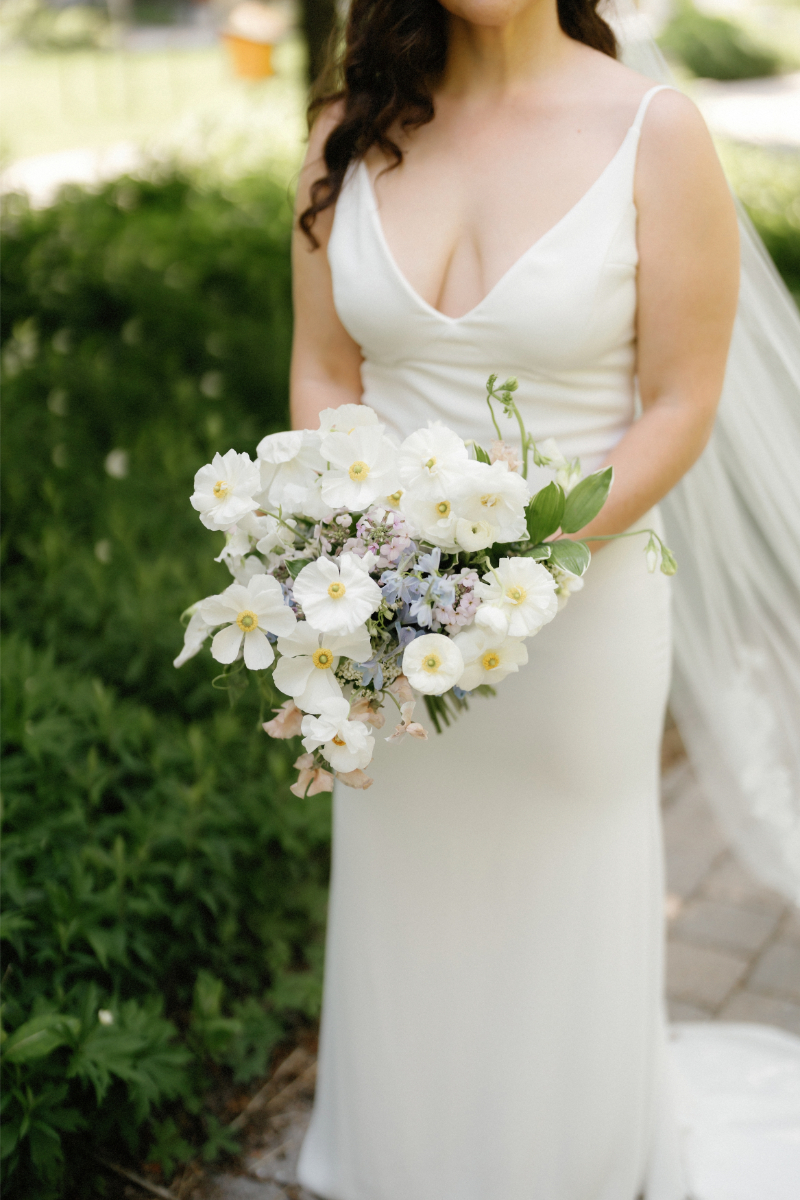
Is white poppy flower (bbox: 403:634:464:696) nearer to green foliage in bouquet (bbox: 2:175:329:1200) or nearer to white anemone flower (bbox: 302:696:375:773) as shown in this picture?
white anemone flower (bbox: 302:696:375:773)

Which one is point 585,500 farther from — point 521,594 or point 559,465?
point 521,594

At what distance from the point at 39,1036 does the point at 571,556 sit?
135 centimetres

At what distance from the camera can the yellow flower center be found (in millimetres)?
1537

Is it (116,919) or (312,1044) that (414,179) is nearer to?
(116,919)

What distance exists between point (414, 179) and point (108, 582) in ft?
5.88

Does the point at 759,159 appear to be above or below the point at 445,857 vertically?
below

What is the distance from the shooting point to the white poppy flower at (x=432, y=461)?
4.86ft

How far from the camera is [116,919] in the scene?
258cm

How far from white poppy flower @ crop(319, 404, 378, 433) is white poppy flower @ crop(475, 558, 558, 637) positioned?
30cm

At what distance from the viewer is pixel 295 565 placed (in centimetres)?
158

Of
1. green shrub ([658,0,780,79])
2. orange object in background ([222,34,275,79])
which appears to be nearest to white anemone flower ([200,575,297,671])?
orange object in background ([222,34,275,79])

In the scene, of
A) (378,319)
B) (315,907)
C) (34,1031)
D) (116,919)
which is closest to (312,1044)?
(315,907)

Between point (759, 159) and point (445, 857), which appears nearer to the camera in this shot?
point (445, 857)

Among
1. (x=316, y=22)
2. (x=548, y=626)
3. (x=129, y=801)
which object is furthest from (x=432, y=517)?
(x=316, y=22)
